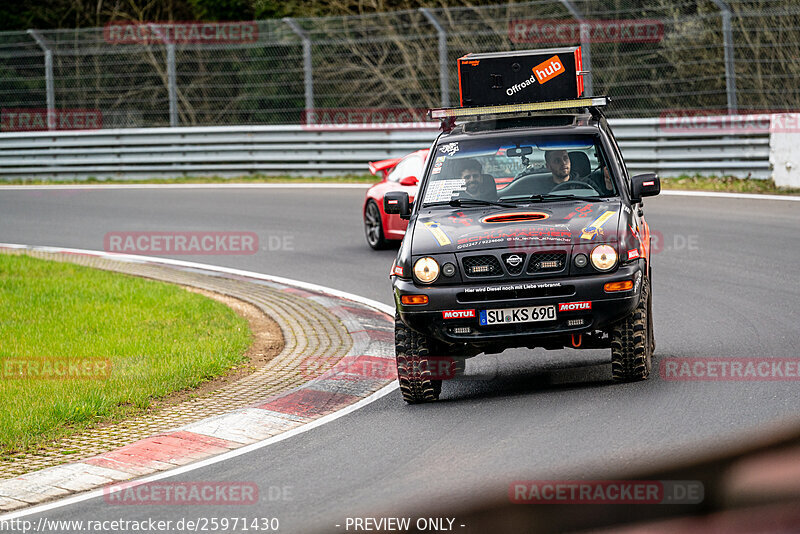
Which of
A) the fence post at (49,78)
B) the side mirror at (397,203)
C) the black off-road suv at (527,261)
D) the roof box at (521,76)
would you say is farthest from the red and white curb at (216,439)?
the fence post at (49,78)

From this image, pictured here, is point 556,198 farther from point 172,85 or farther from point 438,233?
point 172,85

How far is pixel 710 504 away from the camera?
47.6 inches

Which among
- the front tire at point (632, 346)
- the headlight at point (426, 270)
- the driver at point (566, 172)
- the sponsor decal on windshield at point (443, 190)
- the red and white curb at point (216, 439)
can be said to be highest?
the driver at point (566, 172)

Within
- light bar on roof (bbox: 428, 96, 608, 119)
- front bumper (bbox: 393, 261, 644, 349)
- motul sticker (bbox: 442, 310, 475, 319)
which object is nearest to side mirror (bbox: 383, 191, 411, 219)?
light bar on roof (bbox: 428, 96, 608, 119)

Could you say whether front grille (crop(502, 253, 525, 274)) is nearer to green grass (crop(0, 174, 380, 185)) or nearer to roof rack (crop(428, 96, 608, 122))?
roof rack (crop(428, 96, 608, 122))

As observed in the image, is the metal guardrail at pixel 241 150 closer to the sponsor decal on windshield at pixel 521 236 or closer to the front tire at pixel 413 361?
the sponsor decal on windshield at pixel 521 236

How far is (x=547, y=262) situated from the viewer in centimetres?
695

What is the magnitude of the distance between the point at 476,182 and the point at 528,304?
149 centimetres

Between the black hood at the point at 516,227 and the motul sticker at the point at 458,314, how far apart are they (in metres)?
0.43

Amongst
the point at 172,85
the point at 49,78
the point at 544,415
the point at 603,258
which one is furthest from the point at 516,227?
the point at 49,78

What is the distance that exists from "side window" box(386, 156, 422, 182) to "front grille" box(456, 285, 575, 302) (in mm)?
7531

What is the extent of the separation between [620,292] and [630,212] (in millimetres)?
926

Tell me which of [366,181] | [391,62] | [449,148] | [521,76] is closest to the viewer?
[449,148]

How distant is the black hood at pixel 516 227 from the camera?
23.0ft
